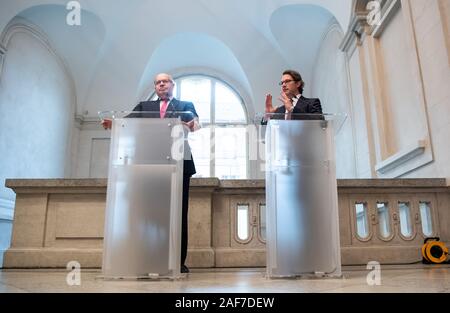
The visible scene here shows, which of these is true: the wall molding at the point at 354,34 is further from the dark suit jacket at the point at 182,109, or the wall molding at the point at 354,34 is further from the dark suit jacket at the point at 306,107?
the dark suit jacket at the point at 182,109

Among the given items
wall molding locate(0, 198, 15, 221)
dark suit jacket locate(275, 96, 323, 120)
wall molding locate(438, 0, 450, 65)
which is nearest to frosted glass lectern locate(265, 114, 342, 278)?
dark suit jacket locate(275, 96, 323, 120)

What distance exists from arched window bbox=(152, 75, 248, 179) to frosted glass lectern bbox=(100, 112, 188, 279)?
34.3ft

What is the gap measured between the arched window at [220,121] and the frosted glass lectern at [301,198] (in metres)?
10.3

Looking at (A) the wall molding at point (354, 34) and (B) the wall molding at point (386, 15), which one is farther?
(A) the wall molding at point (354, 34)

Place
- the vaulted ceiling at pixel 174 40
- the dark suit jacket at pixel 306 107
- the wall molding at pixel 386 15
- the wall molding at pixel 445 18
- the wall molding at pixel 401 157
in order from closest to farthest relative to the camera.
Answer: the dark suit jacket at pixel 306 107 < the wall molding at pixel 445 18 < the wall molding at pixel 401 157 < the wall molding at pixel 386 15 < the vaulted ceiling at pixel 174 40

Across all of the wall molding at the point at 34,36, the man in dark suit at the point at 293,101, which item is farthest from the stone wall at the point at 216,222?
the wall molding at the point at 34,36

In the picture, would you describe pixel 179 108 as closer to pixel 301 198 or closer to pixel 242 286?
pixel 301 198

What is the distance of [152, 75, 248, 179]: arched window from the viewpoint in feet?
44.8

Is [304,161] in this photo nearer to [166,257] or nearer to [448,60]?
[166,257]

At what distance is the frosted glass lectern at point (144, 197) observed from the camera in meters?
2.80

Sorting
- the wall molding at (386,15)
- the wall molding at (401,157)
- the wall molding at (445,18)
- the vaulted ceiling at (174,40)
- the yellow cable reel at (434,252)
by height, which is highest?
the vaulted ceiling at (174,40)

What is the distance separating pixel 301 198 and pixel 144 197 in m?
1.13

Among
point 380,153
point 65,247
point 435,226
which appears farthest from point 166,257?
point 380,153

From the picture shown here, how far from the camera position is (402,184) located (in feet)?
15.0
